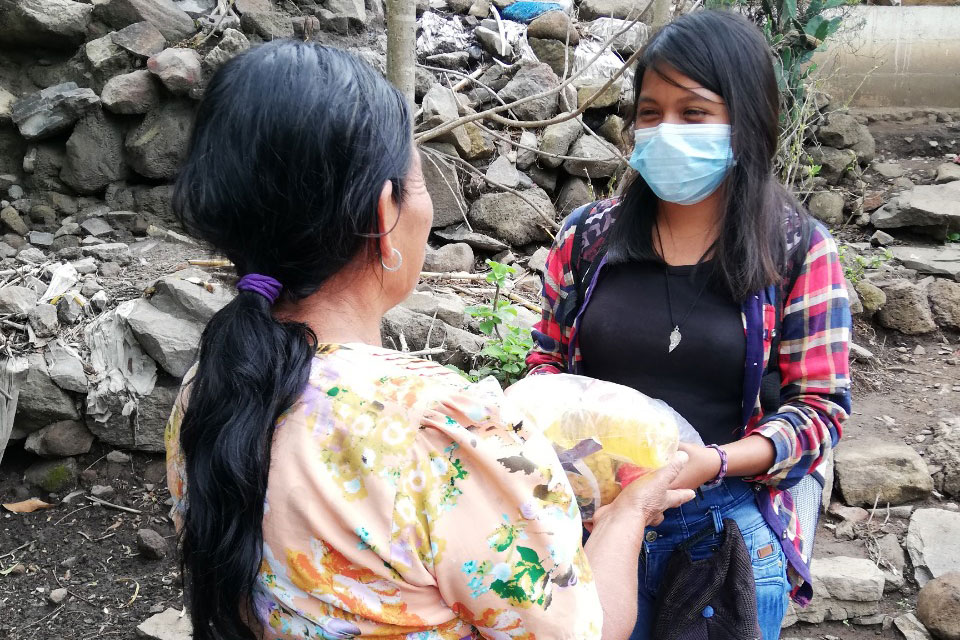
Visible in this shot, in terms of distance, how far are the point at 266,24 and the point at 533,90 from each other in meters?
2.08

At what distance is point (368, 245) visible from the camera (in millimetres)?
1154

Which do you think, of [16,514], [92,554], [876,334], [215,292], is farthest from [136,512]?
[876,334]

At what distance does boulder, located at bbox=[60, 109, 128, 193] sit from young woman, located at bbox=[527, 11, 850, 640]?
160 inches

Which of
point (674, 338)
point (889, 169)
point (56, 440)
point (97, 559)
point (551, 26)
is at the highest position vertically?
point (551, 26)

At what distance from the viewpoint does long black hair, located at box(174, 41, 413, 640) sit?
1.05 metres

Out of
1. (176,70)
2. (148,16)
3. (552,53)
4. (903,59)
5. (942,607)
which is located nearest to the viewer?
(942,607)

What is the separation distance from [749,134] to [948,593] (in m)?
2.24

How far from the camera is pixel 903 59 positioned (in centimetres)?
877

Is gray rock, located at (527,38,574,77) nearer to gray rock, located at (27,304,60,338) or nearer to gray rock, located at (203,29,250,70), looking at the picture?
gray rock, located at (203,29,250,70)

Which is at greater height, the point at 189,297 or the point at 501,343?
the point at 189,297

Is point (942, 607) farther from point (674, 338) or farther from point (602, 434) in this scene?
point (602, 434)

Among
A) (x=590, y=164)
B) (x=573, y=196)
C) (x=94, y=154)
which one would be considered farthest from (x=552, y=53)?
(x=94, y=154)

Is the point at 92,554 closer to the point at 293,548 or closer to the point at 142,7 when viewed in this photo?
the point at 293,548

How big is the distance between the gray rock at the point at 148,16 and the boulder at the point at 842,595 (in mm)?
4891
